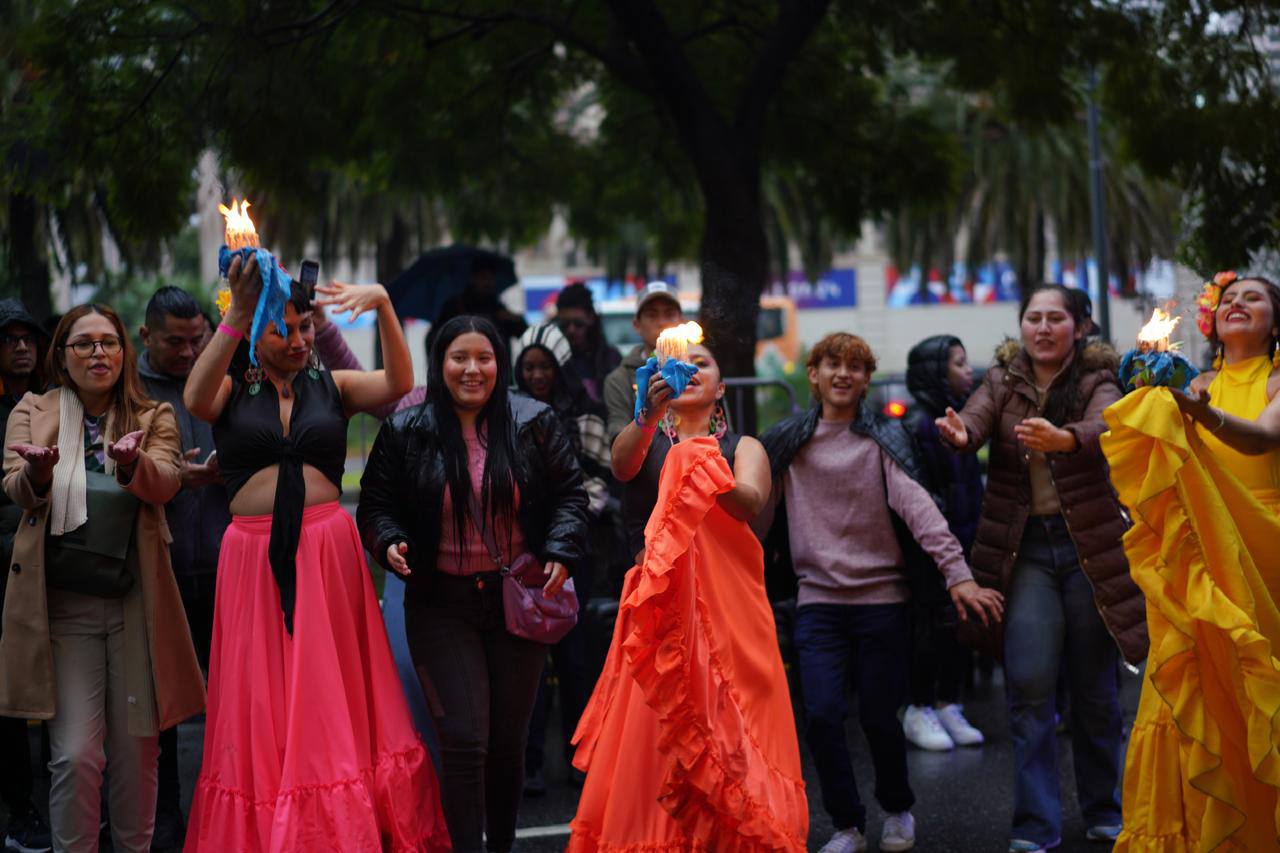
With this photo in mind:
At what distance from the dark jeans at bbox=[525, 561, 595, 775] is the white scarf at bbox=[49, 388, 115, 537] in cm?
242

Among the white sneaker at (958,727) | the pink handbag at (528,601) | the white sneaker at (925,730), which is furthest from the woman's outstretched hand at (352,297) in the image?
the white sneaker at (958,727)

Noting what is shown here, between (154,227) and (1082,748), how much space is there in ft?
21.1

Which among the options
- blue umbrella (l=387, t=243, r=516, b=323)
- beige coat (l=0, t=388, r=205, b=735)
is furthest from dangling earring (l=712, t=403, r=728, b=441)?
blue umbrella (l=387, t=243, r=516, b=323)

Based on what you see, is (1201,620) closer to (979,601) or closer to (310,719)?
(979,601)

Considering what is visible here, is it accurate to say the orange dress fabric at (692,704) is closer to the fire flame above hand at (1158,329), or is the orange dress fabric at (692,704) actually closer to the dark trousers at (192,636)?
the fire flame above hand at (1158,329)

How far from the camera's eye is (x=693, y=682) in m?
4.62

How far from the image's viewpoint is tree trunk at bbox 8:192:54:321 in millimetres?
9883

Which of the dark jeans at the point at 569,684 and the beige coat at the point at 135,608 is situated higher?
the beige coat at the point at 135,608

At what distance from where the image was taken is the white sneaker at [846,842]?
18.7 feet

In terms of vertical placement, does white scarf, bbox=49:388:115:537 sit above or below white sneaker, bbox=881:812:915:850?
above

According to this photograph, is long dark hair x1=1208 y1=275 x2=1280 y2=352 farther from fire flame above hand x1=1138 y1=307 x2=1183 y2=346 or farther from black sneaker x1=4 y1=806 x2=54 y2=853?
black sneaker x1=4 y1=806 x2=54 y2=853

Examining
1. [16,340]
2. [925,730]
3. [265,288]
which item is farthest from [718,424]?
[925,730]

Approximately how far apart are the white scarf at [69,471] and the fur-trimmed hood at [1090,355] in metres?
3.57

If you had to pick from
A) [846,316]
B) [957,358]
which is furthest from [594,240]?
[846,316]
